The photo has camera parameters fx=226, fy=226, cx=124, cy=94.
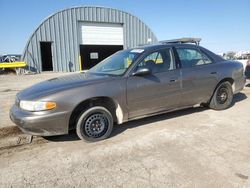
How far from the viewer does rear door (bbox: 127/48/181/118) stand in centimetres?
409

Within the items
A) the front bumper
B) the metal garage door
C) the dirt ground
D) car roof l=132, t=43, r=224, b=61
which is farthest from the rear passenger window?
the metal garage door

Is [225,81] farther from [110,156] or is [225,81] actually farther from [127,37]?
[127,37]

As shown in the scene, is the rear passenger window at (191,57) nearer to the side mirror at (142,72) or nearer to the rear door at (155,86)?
the rear door at (155,86)

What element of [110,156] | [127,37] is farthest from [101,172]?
[127,37]

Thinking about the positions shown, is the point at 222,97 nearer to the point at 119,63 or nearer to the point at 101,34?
the point at 119,63

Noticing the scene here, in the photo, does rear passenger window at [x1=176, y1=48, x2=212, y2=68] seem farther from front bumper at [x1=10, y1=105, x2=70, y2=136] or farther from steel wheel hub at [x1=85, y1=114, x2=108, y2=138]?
front bumper at [x1=10, y1=105, x2=70, y2=136]

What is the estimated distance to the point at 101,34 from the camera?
872 inches

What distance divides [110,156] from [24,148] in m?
1.47

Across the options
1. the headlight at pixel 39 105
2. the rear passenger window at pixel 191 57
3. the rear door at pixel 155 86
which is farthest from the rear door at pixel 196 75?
the headlight at pixel 39 105

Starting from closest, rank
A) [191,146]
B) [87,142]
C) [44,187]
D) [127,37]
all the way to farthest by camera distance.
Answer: [44,187] → [191,146] → [87,142] → [127,37]

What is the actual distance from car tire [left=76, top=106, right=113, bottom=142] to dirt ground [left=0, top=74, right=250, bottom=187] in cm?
14

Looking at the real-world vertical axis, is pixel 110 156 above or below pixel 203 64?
below

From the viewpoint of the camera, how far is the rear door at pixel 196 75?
4.70 m

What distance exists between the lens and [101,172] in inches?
114
